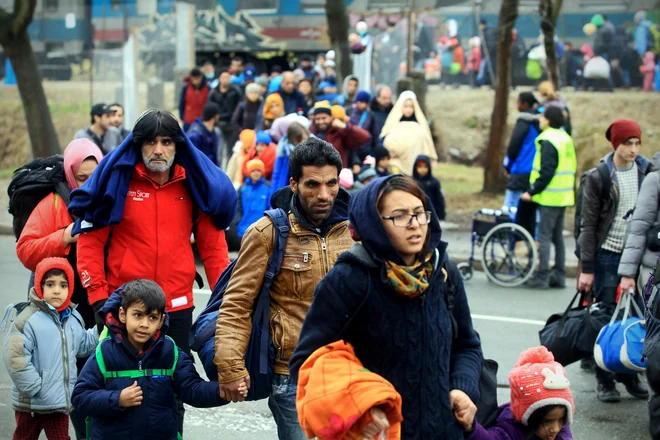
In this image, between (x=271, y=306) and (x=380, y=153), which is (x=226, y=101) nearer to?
(x=380, y=153)

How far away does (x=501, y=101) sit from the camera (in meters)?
17.7

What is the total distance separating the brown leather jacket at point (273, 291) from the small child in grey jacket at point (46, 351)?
4.98 ft

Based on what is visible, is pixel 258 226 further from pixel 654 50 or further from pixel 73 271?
pixel 654 50

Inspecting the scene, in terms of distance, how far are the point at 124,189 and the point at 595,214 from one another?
4053 mm

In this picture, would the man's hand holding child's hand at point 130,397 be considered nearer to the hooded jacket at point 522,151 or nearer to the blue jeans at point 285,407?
the blue jeans at point 285,407

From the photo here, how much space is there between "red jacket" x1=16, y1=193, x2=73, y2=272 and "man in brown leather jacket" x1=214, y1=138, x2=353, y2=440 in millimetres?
1698

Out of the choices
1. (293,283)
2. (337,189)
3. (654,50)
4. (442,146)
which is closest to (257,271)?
(293,283)

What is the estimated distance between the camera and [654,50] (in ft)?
81.8

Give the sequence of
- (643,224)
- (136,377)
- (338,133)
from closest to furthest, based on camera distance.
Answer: (136,377) < (643,224) < (338,133)

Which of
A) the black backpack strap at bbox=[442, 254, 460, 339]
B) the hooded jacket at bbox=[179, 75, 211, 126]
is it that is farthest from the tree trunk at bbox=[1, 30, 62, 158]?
the black backpack strap at bbox=[442, 254, 460, 339]

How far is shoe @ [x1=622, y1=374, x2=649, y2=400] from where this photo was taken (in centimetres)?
755

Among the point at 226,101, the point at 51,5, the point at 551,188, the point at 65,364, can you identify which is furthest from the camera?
the point at 51,5

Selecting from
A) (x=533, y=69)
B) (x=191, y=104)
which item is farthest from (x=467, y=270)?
(x=533, y=69)

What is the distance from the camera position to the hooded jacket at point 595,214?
769 cm
